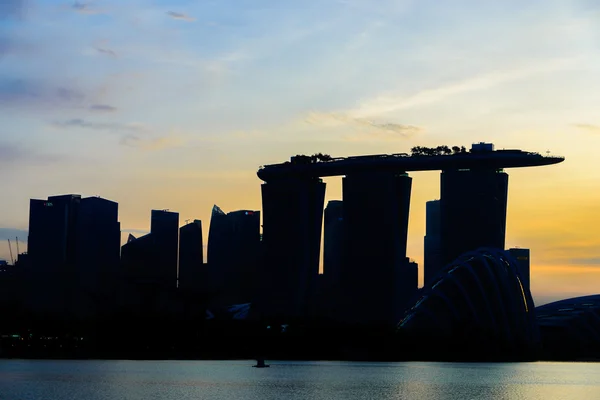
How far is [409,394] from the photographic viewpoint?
11938cm

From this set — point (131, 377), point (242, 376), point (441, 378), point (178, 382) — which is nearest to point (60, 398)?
point (178, 382)

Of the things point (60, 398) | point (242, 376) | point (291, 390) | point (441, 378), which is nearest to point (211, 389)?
point (291, 390)

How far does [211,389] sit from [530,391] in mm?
38926

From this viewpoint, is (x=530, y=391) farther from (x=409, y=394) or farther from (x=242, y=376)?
(x=242, y=376)

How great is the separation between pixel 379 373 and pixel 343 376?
46.9 feet

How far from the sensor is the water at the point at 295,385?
378 ft

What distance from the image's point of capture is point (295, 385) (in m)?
135

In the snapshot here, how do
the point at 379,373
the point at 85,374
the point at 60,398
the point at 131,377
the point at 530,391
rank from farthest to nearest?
1. the point at 379,373
2. the point at 85,374
3. the point at 131,377
4. the point at 530,391
5. the point at 60,398

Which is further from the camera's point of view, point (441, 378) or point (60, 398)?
point (441, 378)

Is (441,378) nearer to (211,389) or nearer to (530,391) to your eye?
(530,391)

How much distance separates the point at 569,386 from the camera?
474 feet

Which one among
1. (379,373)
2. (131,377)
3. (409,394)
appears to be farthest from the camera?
(379,373)

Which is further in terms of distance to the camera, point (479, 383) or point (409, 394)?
point (479, 383)

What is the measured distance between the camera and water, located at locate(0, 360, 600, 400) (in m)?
115
